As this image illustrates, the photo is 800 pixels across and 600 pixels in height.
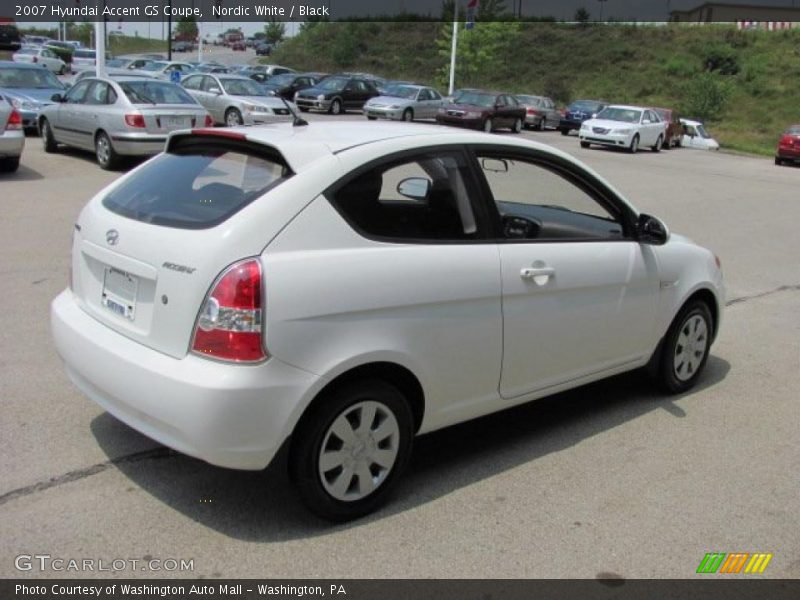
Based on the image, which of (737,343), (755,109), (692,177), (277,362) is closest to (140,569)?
(277,362)

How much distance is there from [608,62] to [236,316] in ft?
228

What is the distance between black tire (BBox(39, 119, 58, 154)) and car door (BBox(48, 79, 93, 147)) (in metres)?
0.19

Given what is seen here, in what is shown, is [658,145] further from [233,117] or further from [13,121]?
[13,121]

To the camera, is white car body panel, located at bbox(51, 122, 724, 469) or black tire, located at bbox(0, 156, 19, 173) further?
black tire, located at bbox(0, 156, 19, 173)

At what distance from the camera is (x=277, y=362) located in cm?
317

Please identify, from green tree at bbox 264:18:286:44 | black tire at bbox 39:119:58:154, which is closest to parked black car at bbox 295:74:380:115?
black tire at bbox 39:119:58:154

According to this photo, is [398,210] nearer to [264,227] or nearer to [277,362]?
[264,227]

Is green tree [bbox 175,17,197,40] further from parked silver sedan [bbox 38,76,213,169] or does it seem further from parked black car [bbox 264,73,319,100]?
parked silver sedan [bbox 38,76,213,169]

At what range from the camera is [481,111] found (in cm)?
3162

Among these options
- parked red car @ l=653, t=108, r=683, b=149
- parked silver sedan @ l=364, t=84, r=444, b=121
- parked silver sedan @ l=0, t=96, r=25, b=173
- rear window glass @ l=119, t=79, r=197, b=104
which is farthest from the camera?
parked red car @ l=653, t=108, r=683, b=149

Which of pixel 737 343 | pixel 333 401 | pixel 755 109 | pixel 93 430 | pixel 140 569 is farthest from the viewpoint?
pixel 755 109

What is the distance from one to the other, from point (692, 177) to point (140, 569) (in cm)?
2132

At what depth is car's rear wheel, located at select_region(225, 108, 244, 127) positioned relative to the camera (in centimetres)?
2148

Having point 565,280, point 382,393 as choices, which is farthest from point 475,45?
point 382,393
